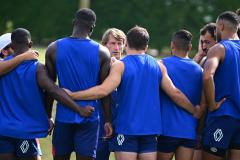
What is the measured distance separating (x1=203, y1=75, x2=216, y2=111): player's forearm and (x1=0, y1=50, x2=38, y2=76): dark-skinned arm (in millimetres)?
1853

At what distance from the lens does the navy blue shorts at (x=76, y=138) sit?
6.66m

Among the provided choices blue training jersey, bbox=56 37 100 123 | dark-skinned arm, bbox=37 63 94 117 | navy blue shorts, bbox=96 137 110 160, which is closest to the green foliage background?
navy blue shorts, bbox=96 137 110 160

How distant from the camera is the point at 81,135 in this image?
668 centimetres

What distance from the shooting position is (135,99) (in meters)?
6.63

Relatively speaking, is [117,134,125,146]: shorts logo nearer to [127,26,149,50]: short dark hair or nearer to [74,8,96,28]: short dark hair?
[127,26,149,50]: short dark hair

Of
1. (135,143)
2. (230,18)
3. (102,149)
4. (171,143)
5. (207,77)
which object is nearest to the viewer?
(135,143)

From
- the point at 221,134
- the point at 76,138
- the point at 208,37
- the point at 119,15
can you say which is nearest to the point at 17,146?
the point at 76,138

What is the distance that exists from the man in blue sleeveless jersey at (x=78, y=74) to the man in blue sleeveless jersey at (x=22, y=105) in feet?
0.43

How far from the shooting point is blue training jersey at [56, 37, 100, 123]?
21.6 ft

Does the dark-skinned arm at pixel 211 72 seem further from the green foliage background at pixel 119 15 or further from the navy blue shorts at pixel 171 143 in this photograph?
the green foliage background at pixel 119 15

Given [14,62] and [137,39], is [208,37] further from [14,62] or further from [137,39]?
[14,62]

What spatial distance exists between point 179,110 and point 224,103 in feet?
1.69

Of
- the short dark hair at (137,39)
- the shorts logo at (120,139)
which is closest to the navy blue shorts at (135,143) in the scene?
the shorts logo at (120,139)

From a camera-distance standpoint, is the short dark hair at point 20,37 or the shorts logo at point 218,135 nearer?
the short dark hair at point 20,37
